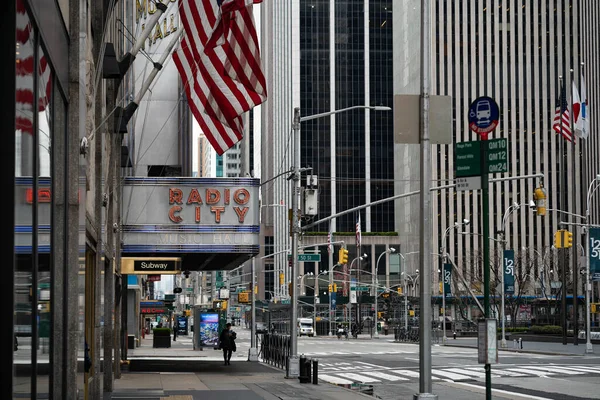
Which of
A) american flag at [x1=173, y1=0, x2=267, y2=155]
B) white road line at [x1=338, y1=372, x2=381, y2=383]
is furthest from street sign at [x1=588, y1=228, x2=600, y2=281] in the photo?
american flag at [x1=173, y1=0, x2=267, y2=155]

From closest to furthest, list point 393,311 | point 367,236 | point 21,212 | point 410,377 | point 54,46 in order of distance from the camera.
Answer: point 21,212, point 54,46, point 410,377, point 393,311, point 367,236

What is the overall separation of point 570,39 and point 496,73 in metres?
13.5

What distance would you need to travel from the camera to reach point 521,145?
14088 centimetres

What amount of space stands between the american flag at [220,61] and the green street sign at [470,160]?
11.9 feet

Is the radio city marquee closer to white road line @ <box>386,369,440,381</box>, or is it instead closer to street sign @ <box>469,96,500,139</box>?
white road line @ <box>386,369,440,381</box>

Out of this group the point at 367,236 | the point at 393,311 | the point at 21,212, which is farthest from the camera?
the point at 367,236

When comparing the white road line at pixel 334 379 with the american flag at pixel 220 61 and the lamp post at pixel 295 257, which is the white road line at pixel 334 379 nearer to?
the lamp post at pixel 295 257

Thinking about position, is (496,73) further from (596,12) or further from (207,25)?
(207,25)

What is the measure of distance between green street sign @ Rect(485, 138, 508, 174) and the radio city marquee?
16.6 meters

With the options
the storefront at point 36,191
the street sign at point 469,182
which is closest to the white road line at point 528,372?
the street sign at point 469,182

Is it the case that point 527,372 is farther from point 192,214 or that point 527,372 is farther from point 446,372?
point 192,214

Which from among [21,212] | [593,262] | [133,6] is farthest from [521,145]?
[21,212]

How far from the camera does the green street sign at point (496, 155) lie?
15.0m

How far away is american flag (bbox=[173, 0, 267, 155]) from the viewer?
15.6 metres
